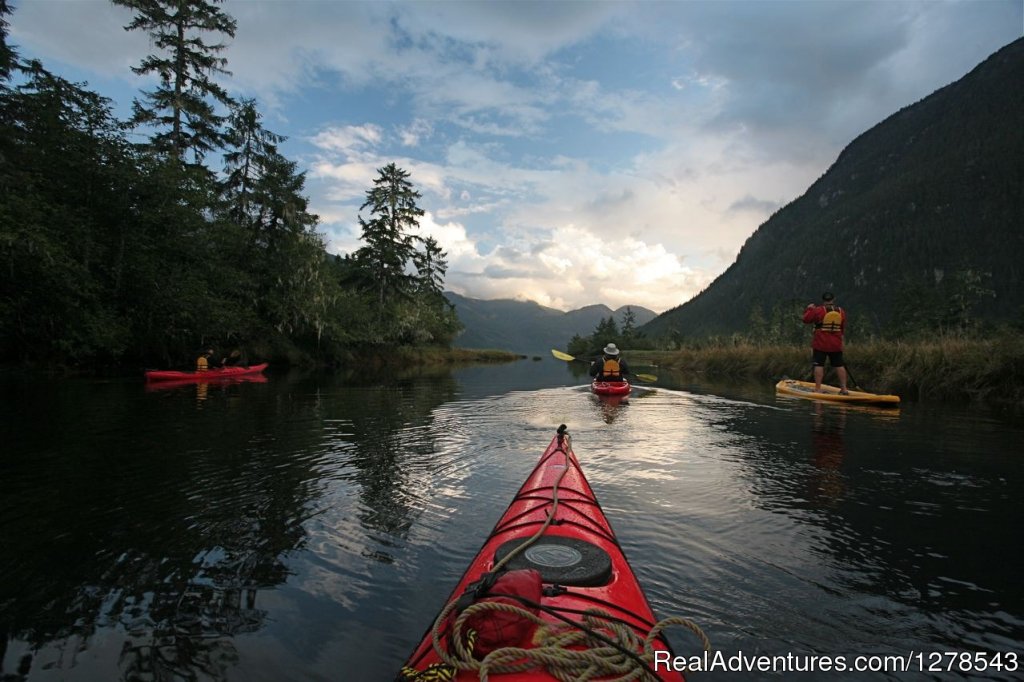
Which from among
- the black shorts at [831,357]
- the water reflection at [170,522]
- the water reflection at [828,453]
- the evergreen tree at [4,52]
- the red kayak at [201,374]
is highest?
Answer: the evergreen tree at [4,52]

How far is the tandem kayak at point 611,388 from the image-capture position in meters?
16.9

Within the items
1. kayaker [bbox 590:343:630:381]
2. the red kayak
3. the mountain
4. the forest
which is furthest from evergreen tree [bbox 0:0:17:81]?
the mountain

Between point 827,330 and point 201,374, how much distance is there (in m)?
22.8

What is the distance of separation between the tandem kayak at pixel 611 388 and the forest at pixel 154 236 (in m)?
19.1

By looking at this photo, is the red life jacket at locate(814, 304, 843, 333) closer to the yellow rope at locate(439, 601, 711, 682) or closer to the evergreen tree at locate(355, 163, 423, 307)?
the yellow rope at locate(439, 601, 711, 682)

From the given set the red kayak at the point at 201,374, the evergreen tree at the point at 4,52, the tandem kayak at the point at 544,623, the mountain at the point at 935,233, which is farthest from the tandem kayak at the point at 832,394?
the mountain at the point at 935,233

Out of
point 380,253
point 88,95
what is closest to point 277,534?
point 88,95

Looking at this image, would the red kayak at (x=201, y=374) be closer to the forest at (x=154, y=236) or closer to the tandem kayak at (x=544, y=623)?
the forest at (x=154, y=236)

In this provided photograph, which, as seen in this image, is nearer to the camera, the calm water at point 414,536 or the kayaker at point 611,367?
the calm water at point 414,536

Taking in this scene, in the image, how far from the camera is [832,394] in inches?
585

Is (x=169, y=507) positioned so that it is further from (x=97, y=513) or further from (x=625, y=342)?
(x=625, y=342)

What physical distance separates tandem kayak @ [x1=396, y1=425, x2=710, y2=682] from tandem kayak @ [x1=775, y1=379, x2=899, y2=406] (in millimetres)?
13443

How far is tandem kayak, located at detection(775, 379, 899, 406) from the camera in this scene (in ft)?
44.1

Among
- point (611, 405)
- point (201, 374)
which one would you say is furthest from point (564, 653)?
point (201, 374)
